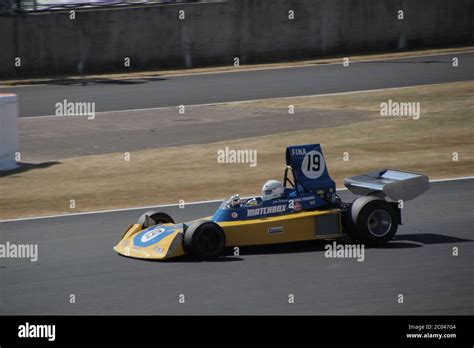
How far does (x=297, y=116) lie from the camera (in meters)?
23.5

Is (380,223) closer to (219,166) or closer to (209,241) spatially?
(209,241)

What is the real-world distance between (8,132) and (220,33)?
14758 millimetres

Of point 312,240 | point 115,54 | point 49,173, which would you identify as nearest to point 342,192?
point 312,240

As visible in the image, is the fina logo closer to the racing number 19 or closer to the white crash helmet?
the white crash helmet

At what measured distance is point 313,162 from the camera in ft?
40.7

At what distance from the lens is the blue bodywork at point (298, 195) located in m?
12.0

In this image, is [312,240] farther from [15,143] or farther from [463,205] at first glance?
[15,143]

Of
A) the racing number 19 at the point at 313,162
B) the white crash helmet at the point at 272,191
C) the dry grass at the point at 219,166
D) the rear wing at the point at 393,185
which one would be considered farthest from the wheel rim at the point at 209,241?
the dry grass at the point at 219,166

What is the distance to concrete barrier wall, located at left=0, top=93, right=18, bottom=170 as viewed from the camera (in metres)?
18.7

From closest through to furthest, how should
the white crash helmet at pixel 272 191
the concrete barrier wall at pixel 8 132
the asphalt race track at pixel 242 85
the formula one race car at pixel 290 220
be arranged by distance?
the formula one race car at pixel 290 220 → the white crash helmet at pixel 272 191 → the concrete barrier wall at pixel 8 132 → the asphalt race track at pixel 242 85

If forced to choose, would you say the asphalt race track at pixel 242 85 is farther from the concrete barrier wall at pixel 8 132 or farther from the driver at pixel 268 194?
the driver at pixel 268 194

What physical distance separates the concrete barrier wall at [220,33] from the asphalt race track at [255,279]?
18774 mm

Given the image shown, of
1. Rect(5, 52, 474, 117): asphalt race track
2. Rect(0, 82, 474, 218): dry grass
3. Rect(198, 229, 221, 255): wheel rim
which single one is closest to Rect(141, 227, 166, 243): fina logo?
Rect(198, 229, 221, 255): wheel rim
